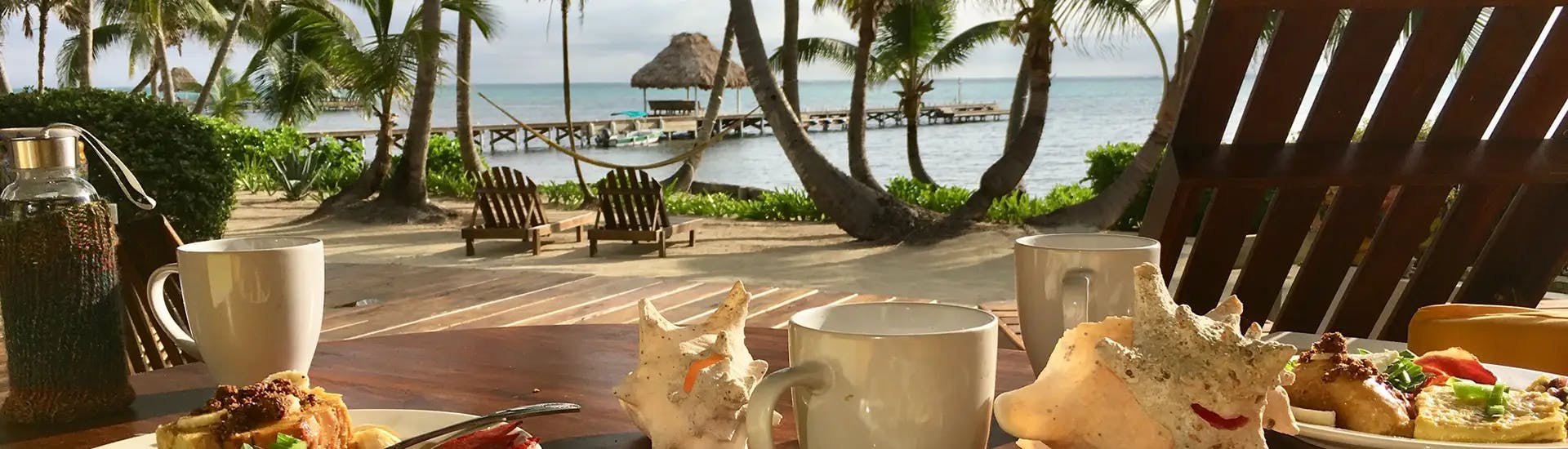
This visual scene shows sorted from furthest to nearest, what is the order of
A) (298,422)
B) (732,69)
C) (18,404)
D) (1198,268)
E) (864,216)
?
(732,69)
(864,216)
(1198,268)
(18,404)
(298,422)

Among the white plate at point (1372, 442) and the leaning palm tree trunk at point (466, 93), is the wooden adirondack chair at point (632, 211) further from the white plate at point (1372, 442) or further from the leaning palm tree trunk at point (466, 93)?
the white plate at point (1372, 442)

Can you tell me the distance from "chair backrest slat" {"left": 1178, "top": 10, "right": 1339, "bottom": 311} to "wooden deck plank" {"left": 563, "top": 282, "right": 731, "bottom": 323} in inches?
86.4

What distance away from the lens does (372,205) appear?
12.0 metres

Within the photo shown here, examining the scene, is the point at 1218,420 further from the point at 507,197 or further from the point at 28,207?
the point at 507,197

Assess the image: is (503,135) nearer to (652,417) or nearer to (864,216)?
(864,216)

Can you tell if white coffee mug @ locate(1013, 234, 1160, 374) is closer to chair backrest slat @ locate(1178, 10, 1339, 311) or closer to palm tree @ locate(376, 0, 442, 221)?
chair backrest slat @ locate(1178, 10, 1339, 311)

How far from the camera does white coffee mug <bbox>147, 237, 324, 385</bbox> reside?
105 centimetres

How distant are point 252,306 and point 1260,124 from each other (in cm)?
212

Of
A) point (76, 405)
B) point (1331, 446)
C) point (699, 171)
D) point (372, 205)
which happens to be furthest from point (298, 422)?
point (699, 171)

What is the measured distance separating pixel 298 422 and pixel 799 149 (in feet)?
29.3

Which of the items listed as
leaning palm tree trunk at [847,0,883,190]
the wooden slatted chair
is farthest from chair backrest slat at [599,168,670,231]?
the wooden slatted chair

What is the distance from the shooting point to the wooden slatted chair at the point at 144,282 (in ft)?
5.72

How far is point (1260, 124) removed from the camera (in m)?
2.47

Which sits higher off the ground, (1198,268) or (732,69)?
(732,69)
